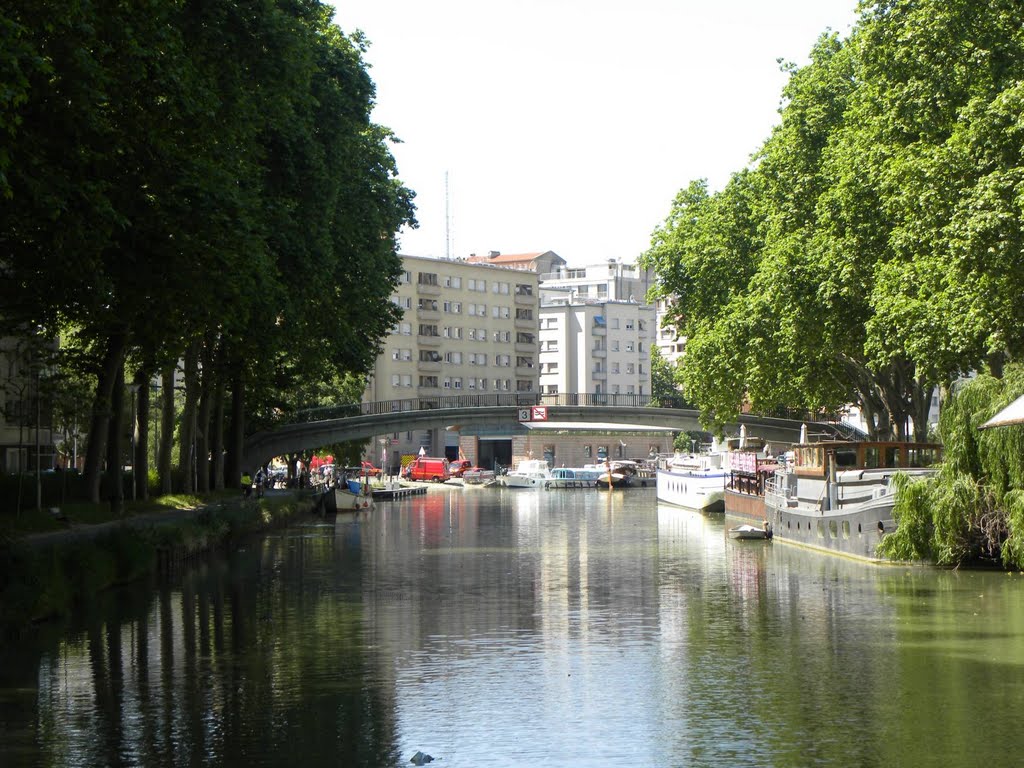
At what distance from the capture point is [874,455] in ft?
Answer: 156

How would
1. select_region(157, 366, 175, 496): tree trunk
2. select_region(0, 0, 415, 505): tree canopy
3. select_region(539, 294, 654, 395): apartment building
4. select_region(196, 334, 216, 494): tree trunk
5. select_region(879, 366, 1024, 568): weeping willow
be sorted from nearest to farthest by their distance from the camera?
select_region(0, 0, 415, 505): tree canopy < select_region(879, 366, 1024, 568): weeping willow < select_region(157, 366, 175, 496): tree trunk < select_region(196, 334, 216, 494): tree trunk < select_region(539, 294, 654, 395): apartment building

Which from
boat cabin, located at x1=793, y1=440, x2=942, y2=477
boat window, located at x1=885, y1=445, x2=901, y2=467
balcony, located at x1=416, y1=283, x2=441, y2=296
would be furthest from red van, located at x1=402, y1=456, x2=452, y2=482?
boat window, located at x1=885, y1=445, x2=901, y2=467

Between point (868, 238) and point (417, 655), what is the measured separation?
2907cm

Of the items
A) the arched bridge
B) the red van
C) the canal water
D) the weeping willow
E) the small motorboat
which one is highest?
the arched bridge

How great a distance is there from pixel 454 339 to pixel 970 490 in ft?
394

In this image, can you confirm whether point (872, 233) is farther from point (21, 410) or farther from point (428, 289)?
point (428, 289)

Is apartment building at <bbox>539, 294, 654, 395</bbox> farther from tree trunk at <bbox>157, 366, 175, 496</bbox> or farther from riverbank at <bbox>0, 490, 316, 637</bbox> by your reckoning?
riverbank at <bbox>0, 490, 316, 637</bbox>

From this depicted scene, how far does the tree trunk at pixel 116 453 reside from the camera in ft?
142

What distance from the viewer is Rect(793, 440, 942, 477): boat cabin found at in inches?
1857

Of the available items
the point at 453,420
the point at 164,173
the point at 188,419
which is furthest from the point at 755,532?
the point at 453,420

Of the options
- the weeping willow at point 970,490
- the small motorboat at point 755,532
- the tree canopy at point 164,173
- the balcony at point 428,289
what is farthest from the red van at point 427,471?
the weeping willow at point 970,490

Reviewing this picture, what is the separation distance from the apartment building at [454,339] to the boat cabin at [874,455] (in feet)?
320

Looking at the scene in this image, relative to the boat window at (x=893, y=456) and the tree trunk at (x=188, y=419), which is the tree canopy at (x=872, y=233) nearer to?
the boat window at (x=893, y=456)

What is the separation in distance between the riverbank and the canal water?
2.16 feet
